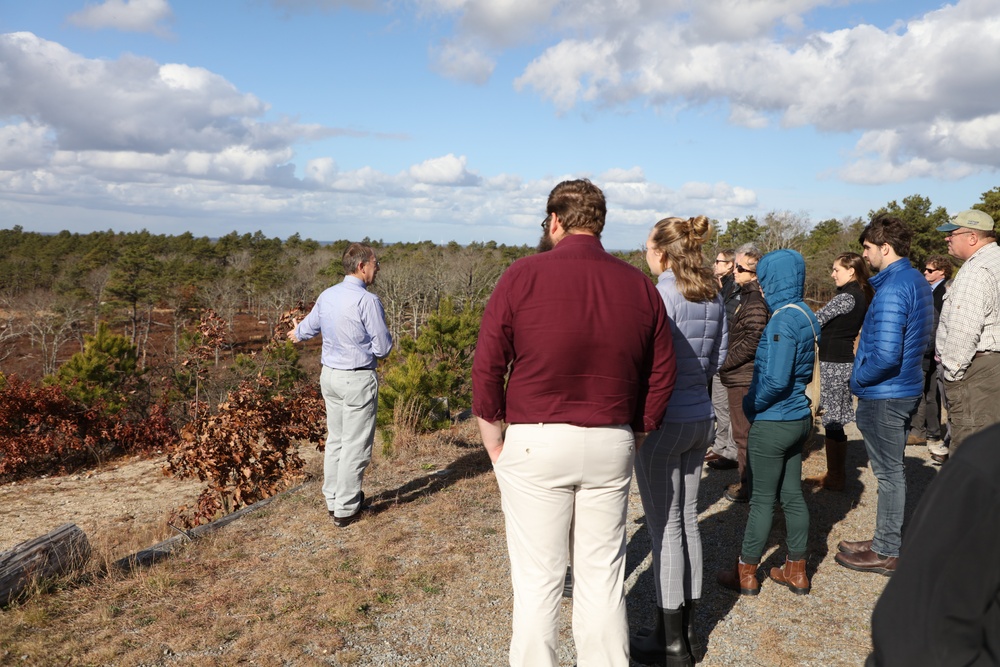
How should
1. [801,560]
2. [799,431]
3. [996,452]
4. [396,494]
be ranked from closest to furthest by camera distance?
[996,452], [799,431], [801,560], [396,494]

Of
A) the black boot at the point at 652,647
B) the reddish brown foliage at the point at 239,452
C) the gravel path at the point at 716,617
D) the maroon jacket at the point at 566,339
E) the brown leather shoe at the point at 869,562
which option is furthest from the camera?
the reddish brown foliage at the point at 239,452

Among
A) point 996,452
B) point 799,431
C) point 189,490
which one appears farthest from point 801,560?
point 189,490

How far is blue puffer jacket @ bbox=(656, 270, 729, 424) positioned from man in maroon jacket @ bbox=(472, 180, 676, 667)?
1.27 ft

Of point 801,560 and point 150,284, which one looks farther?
point 150,284

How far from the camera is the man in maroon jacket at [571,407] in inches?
93.9

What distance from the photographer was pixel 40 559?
12.9 ft

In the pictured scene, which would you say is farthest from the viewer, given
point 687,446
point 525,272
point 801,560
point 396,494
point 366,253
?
point 396,494

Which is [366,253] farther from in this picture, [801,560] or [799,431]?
[801,560]

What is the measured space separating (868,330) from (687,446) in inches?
64.5

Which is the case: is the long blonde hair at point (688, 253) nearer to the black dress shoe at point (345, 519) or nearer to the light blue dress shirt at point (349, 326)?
the light blue dress shirt at point (349, 326)

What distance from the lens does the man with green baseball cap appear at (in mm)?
3809

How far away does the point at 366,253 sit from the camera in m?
4.90

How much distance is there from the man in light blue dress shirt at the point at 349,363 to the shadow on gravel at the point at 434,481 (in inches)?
20.6

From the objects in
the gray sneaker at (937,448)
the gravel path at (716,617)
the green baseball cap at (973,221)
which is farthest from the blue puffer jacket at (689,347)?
the gray sneaker at (937,448)
